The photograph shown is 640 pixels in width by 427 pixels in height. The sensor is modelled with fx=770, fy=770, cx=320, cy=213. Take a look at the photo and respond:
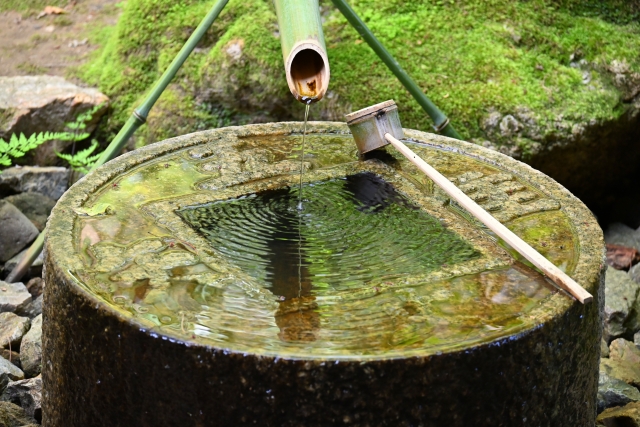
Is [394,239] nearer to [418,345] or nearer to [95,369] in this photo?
[418,345]

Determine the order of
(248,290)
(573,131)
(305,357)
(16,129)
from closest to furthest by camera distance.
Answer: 1. (305,357)
2. (248,290)
3. (573,131)
4. (16,129)

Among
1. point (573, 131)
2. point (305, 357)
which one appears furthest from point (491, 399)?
point (573, 131)

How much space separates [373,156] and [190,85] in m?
2.19

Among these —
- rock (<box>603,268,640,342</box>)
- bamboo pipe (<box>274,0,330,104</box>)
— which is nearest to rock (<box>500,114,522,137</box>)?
rock (<box>603,268,640,342</box>)

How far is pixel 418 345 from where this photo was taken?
191 centimetres

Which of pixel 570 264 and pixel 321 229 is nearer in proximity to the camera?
pixel 570 264

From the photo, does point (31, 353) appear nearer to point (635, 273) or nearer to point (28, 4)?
point (635, 273)

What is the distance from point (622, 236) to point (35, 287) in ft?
11.5

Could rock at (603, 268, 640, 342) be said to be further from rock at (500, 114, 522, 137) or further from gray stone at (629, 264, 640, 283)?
rock at (500, 114, 522, 137)

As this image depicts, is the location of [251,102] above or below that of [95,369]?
above

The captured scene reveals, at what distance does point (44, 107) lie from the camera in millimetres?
5246

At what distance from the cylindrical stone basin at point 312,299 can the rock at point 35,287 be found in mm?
1508

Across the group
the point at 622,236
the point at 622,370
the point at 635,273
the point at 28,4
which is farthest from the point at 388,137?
the point at 28,4

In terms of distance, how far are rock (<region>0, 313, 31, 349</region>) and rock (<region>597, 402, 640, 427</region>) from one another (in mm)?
2667
